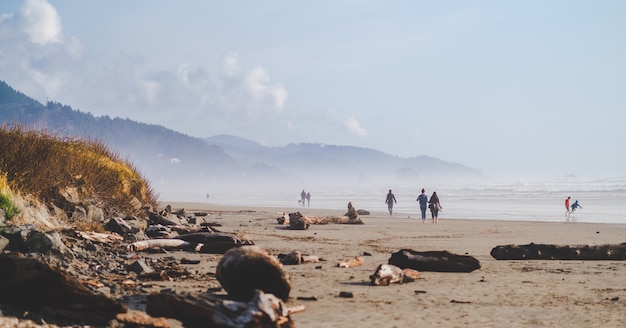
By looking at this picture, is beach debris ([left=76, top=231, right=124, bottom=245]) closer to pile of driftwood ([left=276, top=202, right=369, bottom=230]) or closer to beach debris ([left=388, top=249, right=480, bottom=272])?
beach debris ([left=388, top=249, right=480, bottom=272])

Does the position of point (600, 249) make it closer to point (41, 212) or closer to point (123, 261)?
point (123, 261)

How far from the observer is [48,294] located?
6207 millimetres

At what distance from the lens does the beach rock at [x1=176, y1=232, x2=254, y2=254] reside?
44.4 ft

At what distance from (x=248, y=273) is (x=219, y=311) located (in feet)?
4.71

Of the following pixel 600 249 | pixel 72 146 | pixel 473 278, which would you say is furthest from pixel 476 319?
pixel 72 146

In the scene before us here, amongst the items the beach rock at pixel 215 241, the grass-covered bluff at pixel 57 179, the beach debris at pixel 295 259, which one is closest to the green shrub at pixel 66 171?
the grass-covered bluff at pixel 57 179

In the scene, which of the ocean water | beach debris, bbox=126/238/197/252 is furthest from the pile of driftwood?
the ocean water

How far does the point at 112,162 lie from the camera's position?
2258cm

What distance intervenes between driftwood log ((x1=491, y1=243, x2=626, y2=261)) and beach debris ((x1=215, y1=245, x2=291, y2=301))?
7.71 meters

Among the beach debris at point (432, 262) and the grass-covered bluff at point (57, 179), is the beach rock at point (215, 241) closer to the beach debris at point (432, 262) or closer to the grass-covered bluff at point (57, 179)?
the grass-covered bluff at point (57, 179)

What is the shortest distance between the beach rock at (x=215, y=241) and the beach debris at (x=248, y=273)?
606 centimetres

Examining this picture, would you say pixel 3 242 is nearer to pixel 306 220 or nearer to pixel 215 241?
pixel 215 241

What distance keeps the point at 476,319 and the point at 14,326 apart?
4.99m

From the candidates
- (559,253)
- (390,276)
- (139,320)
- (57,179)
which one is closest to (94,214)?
(57,179)
